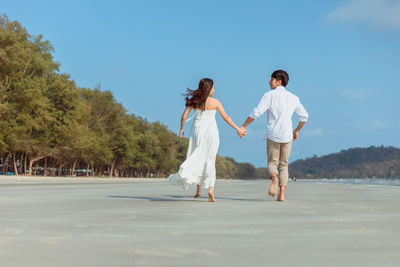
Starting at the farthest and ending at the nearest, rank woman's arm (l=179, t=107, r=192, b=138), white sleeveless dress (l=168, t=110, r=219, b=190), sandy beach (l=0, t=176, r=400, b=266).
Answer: woman's arm (l=179, t=107, r=192, b=138) < white sleeveless dress (l=168, t=110, r=219, b=190) < sandy beach (l=0, t=176, r=400, b=266)

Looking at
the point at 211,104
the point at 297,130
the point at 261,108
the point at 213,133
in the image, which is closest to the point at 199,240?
the point at 213,133

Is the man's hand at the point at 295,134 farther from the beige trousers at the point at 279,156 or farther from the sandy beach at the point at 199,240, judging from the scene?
the sandy beach at the point at 199,240

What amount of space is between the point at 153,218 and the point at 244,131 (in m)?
4.51

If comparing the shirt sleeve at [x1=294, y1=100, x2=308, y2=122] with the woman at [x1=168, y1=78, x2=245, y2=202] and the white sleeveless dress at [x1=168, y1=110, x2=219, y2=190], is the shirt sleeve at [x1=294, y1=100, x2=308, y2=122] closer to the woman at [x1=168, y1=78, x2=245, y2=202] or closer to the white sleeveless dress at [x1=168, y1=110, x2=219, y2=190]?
the woman at [x1=168, y1=78, x2=245, y2=202]

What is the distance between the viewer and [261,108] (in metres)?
9.97

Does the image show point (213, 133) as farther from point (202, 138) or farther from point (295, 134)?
point (295, 134)

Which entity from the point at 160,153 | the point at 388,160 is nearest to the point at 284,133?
the point at 160,153

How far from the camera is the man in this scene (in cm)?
980

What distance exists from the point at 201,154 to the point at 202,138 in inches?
13.0

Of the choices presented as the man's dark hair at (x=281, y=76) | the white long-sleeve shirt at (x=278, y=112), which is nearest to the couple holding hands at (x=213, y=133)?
the white long-sleeve shirt at (x=278, y=112)

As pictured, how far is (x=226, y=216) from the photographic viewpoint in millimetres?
6496

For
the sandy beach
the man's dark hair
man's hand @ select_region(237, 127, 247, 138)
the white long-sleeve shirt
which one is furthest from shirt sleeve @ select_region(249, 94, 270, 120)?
the sandy beach

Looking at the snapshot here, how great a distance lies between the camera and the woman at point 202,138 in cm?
969

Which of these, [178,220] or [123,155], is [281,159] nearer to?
[178,220]
